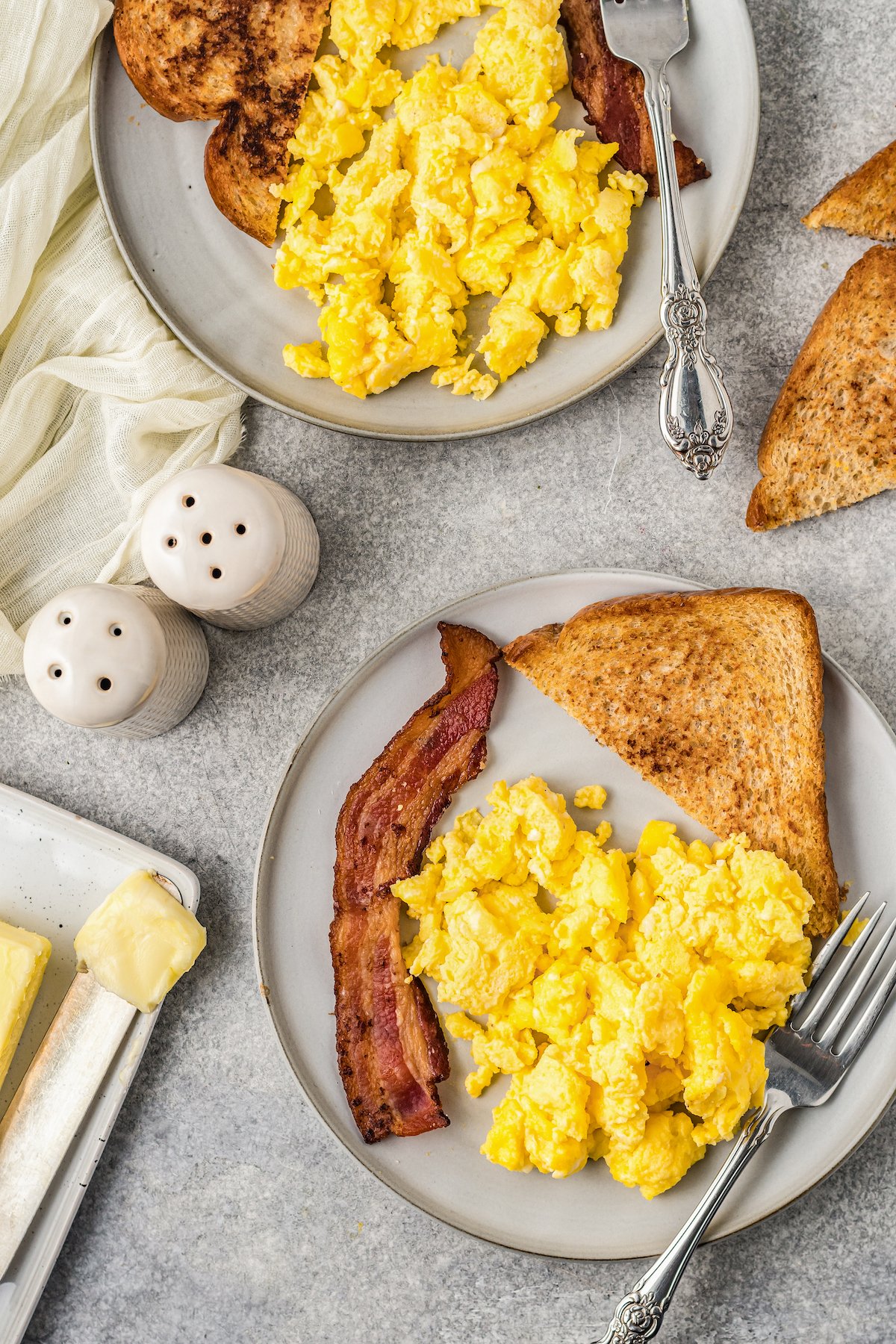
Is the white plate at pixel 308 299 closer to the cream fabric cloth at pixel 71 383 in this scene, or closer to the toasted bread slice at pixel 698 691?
the cream fabric cloth at pixel 71 383

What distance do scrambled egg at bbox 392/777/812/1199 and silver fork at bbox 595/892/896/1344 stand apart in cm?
5

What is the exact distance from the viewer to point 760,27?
6.67 ft

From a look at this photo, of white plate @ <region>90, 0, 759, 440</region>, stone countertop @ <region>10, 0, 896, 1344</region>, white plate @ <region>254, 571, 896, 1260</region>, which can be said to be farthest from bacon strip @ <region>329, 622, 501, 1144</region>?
white plate @ <region>90, 0, 759, 440</region>

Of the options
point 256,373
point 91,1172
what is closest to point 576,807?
point 256,373

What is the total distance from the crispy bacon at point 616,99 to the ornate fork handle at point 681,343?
3 cm

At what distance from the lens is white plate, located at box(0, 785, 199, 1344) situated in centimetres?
198

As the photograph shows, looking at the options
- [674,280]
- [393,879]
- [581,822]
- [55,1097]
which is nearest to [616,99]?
[674,280]

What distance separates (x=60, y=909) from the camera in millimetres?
2066

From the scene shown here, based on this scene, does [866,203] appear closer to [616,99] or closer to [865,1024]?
[616,99]

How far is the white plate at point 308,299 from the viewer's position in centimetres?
191

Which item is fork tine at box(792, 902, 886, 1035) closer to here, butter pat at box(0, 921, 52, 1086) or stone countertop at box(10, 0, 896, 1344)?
stone countertop at box(10, 0, 896, 1344)

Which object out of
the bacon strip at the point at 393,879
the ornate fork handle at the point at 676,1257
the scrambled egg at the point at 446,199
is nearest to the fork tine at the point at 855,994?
the ornate fork handle at the point at 676,1257

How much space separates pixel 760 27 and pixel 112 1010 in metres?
2.14

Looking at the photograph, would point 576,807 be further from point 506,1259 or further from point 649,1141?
point 506,1259
